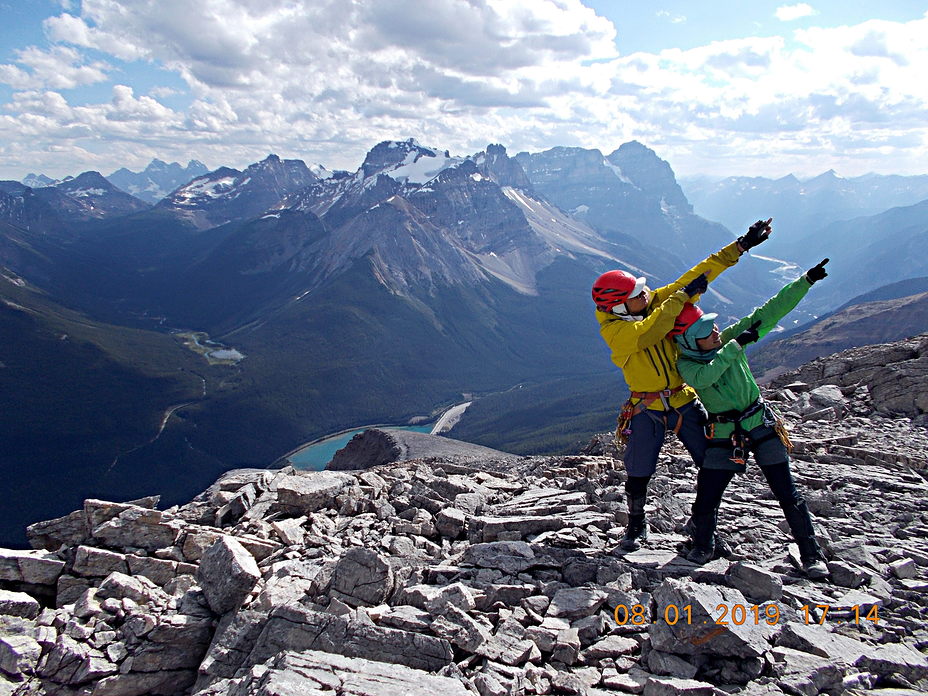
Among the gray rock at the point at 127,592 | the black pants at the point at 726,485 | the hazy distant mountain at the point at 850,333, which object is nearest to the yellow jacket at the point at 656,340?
the black pants at the point at 726,485

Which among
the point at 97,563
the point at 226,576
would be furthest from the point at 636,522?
the point at 97,563

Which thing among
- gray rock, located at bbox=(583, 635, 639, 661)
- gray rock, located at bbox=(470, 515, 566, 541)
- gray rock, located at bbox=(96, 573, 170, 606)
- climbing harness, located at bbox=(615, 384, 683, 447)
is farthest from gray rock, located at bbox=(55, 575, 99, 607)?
climbing harness, located at bbox=(615, 384, 683, 447)

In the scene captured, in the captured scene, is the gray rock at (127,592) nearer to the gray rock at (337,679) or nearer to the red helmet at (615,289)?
the gray rock at (337,679)

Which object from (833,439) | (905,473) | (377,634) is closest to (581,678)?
(377,634)

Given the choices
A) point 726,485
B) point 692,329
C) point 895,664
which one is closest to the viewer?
point 895,664

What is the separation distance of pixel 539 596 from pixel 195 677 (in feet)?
18.3

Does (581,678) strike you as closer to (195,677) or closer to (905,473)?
(195,677)

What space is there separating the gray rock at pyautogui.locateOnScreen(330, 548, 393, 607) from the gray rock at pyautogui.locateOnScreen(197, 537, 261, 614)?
1502mm

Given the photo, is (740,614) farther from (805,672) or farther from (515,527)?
(515,527)

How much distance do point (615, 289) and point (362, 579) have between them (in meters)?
6.74

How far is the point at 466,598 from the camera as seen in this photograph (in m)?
8.88

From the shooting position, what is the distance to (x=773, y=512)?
12.8 metres

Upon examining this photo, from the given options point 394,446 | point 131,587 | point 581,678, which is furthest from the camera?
point 394,446

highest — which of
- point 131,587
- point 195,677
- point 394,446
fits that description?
point 131,587
